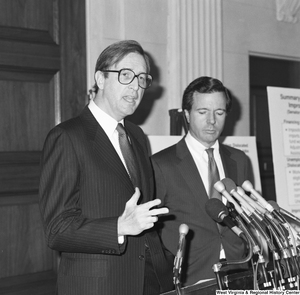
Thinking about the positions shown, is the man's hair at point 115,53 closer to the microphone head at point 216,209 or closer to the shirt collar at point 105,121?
the shirt collar at point 105,121

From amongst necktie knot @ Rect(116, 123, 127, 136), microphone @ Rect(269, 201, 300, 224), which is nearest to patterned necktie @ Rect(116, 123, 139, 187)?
necktie knot @ Rect(116, 123, 127, 136)

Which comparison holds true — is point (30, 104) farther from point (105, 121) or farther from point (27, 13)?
point (105, 121)

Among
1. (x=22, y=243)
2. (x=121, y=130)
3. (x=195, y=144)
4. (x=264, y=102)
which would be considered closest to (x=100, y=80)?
(x=121, y=130)

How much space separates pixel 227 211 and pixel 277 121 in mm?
1812

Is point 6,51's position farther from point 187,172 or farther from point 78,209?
point 78,209

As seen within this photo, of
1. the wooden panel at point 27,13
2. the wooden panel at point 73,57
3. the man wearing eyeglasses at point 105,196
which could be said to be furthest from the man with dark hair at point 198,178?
the wooden panel at point 27,13

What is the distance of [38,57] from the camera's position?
136 inches

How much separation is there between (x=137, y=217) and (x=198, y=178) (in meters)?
1.11

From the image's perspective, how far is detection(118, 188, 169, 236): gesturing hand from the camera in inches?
71.2

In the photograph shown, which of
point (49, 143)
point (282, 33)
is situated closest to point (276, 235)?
point (49, 143)

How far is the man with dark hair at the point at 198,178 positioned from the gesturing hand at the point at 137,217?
37.1 inches

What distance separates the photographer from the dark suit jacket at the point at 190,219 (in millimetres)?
2770

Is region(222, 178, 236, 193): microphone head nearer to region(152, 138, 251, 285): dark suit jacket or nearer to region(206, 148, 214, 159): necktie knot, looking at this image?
region(152, 138, 251, 285): dark suit jacket

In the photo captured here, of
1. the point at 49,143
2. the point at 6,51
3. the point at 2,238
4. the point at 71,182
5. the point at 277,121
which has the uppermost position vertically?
the point at 6,51
